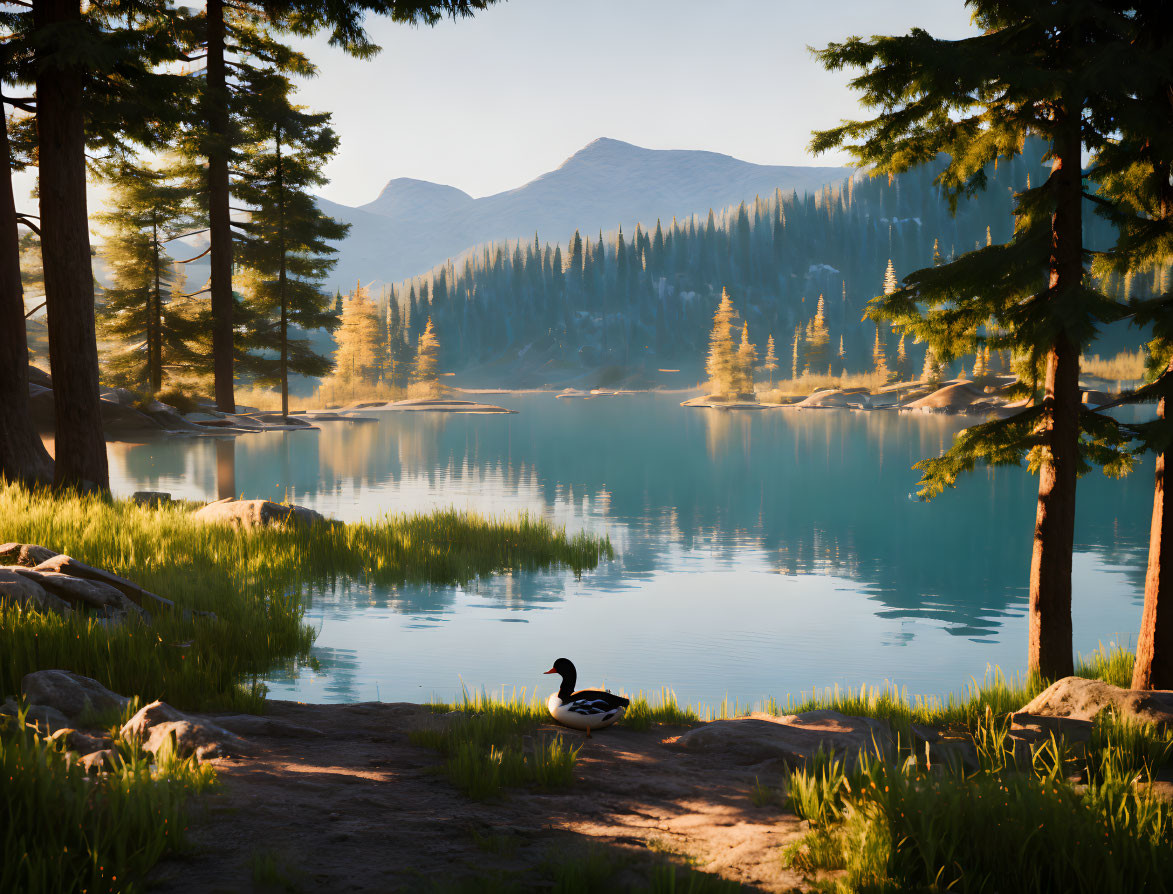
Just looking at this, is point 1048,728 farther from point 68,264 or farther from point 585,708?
point 68,264

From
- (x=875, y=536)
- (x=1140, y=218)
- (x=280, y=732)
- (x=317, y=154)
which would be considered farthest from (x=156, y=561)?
(x=317, y=154)

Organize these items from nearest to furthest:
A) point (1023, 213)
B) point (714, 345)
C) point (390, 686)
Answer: point (390, 686), point (1023, 213), point (714, 345)

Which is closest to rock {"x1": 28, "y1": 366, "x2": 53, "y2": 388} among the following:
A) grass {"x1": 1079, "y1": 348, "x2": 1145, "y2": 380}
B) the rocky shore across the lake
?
the rocky shore across the lake

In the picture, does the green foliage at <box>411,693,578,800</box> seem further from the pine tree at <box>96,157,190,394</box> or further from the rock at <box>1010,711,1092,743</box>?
the pine tree at <box>96,157,190,394</box>

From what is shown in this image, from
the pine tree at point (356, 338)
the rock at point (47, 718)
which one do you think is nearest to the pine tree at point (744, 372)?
the pine tree at point (356, 338)

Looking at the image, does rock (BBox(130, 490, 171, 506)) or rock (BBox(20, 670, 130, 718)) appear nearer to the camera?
rock (BBox(20, 670, 130, 718))

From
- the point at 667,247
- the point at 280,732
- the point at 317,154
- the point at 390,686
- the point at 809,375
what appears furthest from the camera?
the point at 667,247

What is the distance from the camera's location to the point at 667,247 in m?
193

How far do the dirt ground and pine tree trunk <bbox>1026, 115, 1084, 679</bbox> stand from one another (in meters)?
5.12

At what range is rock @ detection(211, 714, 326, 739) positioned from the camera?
6.22 metres

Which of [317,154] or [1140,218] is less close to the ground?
[317,154]

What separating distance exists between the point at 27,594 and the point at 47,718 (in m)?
2.73

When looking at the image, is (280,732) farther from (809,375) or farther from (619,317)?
(619,317)

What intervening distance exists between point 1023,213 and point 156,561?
11.5 metres
